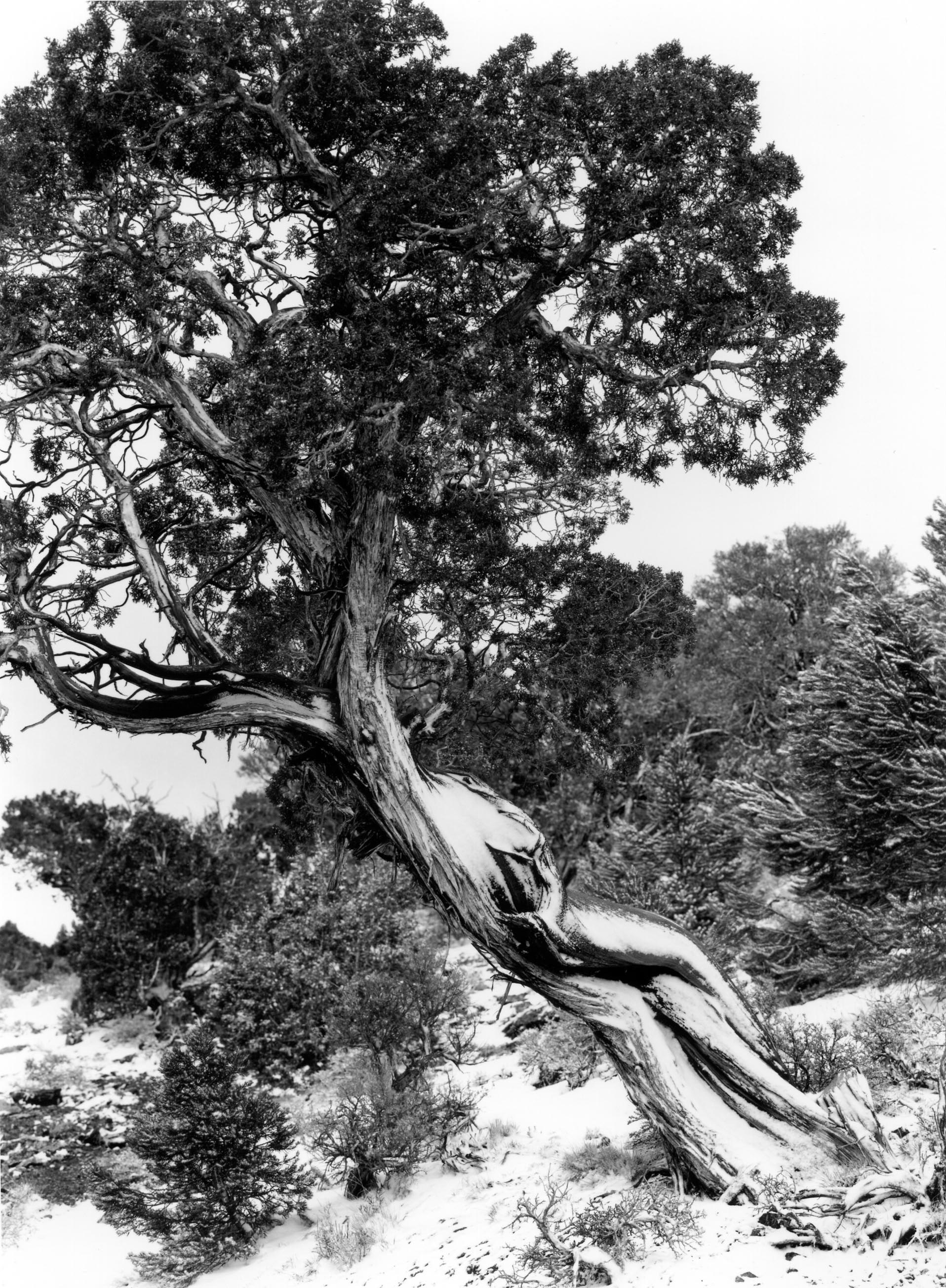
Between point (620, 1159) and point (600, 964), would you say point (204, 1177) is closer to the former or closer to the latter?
point (620, 1159)

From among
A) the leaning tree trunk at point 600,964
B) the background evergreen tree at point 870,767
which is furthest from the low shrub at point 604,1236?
the background evergreen tree at point 870,767

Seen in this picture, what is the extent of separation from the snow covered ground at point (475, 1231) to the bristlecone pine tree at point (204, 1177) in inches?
12.4

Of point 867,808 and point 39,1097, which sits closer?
point 867,808

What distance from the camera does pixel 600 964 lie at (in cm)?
714

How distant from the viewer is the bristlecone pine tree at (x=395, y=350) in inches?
279

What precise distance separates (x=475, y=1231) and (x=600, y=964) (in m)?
2.77

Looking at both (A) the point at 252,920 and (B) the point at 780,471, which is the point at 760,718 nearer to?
(A) the point at 252,920

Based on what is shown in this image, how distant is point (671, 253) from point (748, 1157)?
22.8 feet

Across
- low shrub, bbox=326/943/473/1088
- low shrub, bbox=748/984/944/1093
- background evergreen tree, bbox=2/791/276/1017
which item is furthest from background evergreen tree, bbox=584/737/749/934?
background evergreen tree, bbox=2/791/276/1017

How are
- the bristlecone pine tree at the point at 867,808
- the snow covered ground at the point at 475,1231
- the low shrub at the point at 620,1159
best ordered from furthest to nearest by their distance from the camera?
the bristlecone pine tree at the point at 867,808 < the low shrub at the point at 620,1159 < the snow covered ground at the point at 475,1231

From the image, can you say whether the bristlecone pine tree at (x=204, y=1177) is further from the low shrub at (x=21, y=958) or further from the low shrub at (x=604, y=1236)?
the low shrub at (x=21, y=958)

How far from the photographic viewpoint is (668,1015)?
7.37 m

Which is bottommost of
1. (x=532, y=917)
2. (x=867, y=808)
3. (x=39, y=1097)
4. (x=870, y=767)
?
(x=532, y=917)

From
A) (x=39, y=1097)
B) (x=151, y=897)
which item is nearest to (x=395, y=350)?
(x=39, y=1097)
